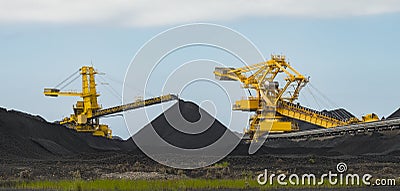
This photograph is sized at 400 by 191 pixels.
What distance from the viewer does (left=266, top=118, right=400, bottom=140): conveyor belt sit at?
45375 millimetres

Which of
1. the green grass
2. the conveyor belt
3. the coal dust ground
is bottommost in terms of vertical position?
the green grass

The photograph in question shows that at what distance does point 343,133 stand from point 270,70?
314 inches

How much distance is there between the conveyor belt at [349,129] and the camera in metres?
45.4

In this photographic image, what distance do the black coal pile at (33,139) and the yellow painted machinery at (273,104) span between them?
15080 mm

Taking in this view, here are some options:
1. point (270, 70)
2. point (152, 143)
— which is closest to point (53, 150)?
point (152, 143)

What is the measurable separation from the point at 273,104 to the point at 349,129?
21.6 feet

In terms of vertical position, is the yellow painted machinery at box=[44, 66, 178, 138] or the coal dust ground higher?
the yellow painted machinery at box=[44, 66, 178, 138]

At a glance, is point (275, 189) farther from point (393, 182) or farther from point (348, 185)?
point (393, 182)

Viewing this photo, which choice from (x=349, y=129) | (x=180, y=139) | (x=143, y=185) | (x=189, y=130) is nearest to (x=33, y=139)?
(x=180, y=139)

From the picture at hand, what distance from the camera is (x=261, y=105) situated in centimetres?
5384

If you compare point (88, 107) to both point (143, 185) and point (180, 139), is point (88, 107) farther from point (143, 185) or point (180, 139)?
point (143, 185)

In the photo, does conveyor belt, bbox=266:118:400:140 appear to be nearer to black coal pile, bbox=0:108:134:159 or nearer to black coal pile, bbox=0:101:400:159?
black coal pile, bbox=0:101:400:159

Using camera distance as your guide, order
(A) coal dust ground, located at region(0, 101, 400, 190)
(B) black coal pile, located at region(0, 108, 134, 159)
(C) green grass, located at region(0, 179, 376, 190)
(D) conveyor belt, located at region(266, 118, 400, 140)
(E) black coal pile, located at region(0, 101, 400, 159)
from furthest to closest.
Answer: (D) conveyor belt, located at region(266, 118, 400, 140)
(E) black coal pile, located at region(0, 101, 400, 159)
(B) black coal pile, located at region(0, 108, 134, 159)
(A) coal dust ground, located at region(0, 101, 400, 190)
(C) green grass, located at region(0, 179, 376, 190)

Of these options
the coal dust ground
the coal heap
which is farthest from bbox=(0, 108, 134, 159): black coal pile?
the coal heap
